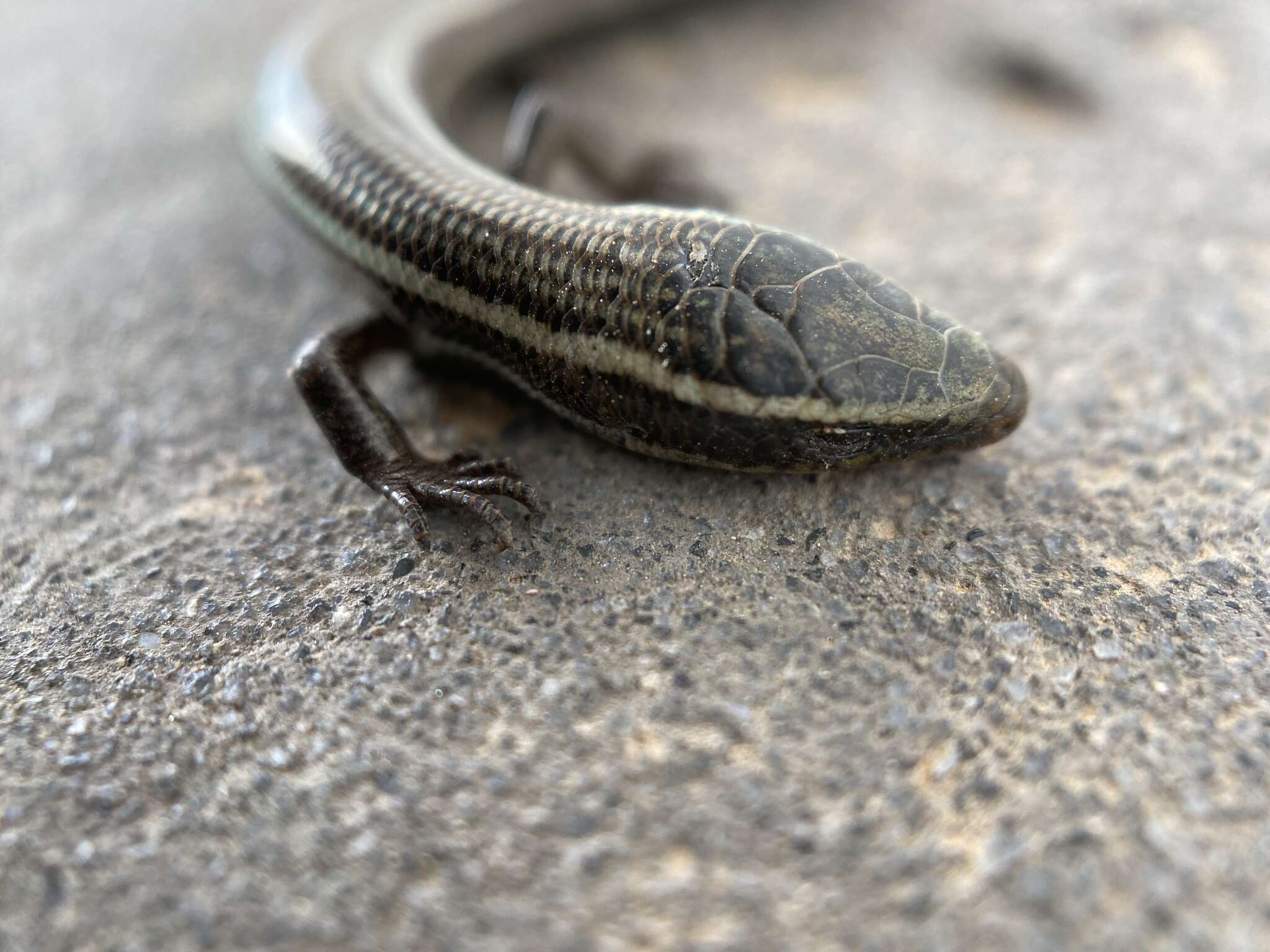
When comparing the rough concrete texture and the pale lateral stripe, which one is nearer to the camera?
the rough concrete texture

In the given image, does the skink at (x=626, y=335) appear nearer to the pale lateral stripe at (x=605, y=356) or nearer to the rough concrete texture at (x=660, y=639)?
the pale lateral stripe at (x=605, y=356)

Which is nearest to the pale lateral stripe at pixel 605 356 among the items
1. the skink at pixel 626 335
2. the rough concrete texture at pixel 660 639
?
the skink at pixel 626 335

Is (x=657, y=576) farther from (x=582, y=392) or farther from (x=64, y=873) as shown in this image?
(x=64, y=873)

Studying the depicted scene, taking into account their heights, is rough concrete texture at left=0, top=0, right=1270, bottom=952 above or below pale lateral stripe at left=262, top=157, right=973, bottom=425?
below

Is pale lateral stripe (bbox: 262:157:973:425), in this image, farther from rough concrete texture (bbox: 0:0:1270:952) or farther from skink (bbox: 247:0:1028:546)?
rough concrete texture (bbox: 0:0:1270:952)

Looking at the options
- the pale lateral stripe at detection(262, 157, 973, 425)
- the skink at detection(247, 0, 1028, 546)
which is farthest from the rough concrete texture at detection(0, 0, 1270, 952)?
the pale lateral stripe at detection(262, 157, 973, 425)

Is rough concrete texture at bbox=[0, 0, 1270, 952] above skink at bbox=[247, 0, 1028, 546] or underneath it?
underneath

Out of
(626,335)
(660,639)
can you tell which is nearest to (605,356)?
(626,335)
